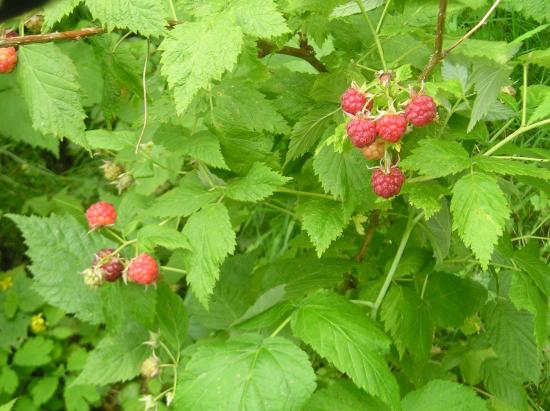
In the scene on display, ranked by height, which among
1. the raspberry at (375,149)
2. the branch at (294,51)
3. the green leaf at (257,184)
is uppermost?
the branch at (294,51)

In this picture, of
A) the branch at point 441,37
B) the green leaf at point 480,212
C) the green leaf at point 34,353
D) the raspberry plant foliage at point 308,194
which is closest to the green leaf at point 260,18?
the raspberry plant foliage at point 308,194

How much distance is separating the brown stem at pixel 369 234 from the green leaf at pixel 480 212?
0.42 m

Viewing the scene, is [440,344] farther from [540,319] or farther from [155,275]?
[155,275]

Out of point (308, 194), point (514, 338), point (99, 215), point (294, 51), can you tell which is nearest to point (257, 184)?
point (308, 194)

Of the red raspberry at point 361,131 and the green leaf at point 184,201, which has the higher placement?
the red raspberry at point 361,131

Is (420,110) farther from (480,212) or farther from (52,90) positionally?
(52,90)

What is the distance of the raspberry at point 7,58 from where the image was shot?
3.77 feet

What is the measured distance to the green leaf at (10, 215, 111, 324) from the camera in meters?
1.74

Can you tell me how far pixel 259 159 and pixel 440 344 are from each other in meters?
1.33

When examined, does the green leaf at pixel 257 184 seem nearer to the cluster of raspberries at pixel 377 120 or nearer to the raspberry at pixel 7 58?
the cluster of raspberries at pixel 377 120

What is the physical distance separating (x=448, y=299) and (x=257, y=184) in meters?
0.58

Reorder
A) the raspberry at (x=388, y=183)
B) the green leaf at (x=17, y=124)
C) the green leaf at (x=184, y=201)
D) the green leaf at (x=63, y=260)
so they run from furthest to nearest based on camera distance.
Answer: the green leaf at (x=17, y=124) → the green leaf at (x=63, y=260) → the green leaf at (x=184, y=201) → the raspberry at (x=388, y=183)

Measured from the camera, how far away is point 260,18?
3.35 feet

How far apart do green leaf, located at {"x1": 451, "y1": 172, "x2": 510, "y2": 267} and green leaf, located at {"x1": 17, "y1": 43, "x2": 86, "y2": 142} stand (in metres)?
0.66
